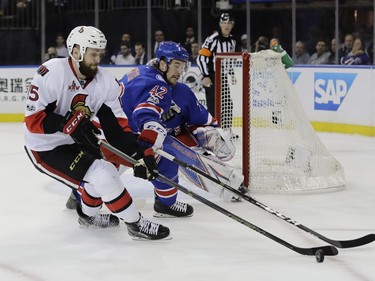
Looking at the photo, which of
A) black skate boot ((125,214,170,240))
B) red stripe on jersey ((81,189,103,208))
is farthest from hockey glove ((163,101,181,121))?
black skate boot ((125,214,170,240))

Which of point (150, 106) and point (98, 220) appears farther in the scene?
point (150, 106)

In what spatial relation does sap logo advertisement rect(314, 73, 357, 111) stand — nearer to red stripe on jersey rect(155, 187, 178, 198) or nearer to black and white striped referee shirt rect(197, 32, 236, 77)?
black and white striped referee shirt rect(197, 32, 236, 77)

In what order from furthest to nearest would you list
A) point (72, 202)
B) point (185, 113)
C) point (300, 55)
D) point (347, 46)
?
point (300, 55), point (347, 46), point (185, 113), point (72, 202)

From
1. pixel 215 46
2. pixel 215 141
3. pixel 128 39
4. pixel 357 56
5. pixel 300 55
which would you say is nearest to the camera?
pixel 215 141

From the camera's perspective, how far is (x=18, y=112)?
854cm

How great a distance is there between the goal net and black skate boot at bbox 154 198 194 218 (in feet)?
2.46

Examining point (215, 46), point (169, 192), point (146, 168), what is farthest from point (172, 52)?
point (215, 46)

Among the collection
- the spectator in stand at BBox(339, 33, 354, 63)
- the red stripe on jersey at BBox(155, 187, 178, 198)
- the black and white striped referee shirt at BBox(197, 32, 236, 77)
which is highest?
the spectator in stand at BBox(339, 33, 354, 63)

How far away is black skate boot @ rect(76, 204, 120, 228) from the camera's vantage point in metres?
3.91

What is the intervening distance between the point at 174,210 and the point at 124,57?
17.3 ft

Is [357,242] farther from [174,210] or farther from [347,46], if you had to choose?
[347,46]

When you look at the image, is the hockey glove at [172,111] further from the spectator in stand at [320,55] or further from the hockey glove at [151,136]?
the spectator in stand at [320,55]

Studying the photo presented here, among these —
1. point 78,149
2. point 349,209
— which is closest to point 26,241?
point 78,149

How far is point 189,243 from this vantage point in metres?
3.65
